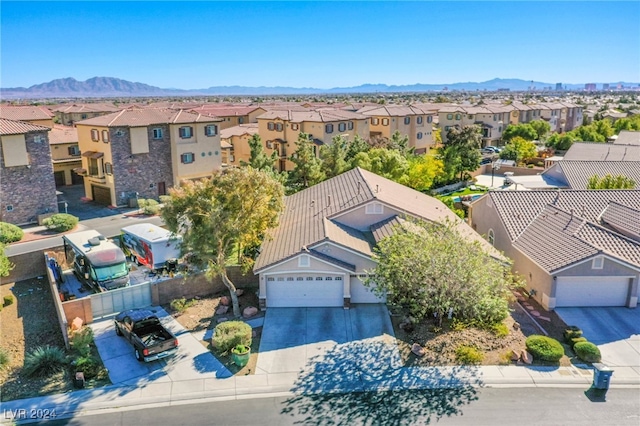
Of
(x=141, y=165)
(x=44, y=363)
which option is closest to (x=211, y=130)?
(x=141, y=165)

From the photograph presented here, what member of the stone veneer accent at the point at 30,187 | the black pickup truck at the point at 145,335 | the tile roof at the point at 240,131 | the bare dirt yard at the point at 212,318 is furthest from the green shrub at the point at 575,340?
the tile roof at the point at 240,131

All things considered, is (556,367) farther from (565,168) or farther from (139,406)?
(565,168)

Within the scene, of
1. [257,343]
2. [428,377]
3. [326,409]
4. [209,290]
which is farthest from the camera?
[209,290]

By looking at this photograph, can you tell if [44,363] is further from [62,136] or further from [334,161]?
[62,136]

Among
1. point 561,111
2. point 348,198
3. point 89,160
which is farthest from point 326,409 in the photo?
point 561,111

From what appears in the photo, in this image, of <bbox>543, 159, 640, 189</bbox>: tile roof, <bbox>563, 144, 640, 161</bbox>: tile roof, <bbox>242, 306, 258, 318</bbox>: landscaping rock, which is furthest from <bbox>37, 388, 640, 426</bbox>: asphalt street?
<bbox>563, 144, 640, 161</bbox>: tile roof
